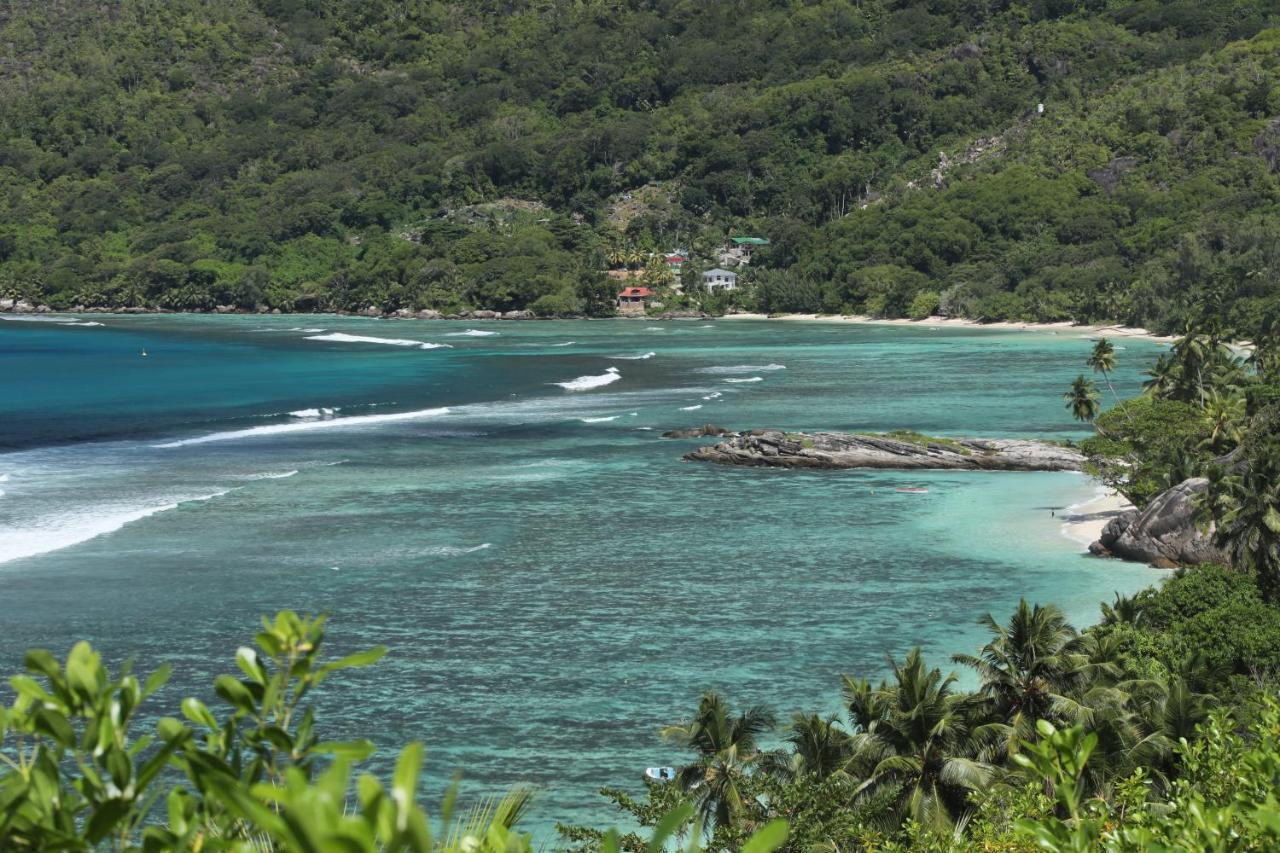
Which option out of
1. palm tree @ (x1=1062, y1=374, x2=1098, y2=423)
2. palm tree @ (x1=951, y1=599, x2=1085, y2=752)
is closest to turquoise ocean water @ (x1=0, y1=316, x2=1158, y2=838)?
palm tree @ (x1=1062, y1=374, x2=1098, y2=423)

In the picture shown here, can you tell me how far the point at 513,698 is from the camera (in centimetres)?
3809

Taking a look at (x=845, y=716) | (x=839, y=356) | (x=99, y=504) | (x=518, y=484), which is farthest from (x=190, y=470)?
(x=839, y=356)

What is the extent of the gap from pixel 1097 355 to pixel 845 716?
72494 mm

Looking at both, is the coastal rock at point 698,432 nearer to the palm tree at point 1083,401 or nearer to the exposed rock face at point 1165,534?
the palm tree at point 1083,401

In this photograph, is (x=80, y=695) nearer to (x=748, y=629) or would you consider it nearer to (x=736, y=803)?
(x=736, y=803)

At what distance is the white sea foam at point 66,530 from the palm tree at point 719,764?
36539 mm

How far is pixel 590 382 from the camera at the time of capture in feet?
419

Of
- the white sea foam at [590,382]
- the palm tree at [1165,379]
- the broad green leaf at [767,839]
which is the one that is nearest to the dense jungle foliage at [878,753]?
the broad green leaf at [767,839]

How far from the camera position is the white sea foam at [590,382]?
124 meters

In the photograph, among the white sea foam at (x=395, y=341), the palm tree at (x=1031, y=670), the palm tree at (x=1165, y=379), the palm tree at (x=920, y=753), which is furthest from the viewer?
the white sea foam at (x=395, y=341)

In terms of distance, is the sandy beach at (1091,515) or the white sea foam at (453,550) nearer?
→ the white sea foam at (453,550)

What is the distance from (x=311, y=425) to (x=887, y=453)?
4183 cm

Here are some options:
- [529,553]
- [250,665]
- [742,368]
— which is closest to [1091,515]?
[529,553]

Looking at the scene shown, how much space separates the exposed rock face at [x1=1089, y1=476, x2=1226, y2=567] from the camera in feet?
170
